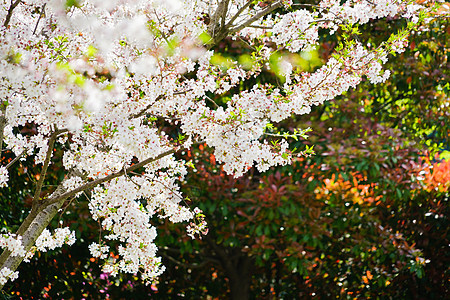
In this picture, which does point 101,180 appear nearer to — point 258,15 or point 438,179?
point 258,15

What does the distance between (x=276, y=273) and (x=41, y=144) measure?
3393 mm

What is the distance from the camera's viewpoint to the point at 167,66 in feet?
7.88

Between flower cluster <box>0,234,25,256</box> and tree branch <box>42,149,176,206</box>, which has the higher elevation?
tree branch <box>42,149,176,206</box>

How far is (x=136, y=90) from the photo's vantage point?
7.87ft

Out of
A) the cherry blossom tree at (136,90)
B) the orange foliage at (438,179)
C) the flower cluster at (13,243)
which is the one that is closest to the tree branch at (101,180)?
the cherry blossom tree at (136,90)

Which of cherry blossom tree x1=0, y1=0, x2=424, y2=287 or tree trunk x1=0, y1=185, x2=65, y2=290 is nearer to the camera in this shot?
cherry blossom tree x1=0, y1=0, x2=424, y2=287

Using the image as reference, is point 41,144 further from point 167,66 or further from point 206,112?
point 206,112

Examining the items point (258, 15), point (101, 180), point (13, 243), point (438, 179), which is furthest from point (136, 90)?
point (438, 179)

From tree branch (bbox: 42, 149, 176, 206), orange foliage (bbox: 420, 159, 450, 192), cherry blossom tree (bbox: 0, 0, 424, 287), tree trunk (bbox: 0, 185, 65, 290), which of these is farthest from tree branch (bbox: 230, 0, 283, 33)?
orange foliage (bbox: 420, 159, 450, 192)

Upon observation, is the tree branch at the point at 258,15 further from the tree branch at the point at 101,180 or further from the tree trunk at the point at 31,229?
the tree trunk at the point at 31,229

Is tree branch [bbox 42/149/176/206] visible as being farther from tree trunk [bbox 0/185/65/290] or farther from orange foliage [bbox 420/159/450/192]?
orange foliage [bbox 420/159/450/192]

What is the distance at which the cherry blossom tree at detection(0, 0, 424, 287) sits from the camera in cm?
198

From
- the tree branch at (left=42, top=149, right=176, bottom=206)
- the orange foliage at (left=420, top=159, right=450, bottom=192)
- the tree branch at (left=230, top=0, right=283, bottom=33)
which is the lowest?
the tree branch at (left=42, top=149, right=176, bottom=206)

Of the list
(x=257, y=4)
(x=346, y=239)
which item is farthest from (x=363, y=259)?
(x=257, y=4)
